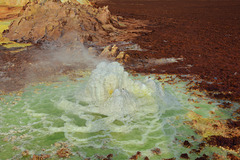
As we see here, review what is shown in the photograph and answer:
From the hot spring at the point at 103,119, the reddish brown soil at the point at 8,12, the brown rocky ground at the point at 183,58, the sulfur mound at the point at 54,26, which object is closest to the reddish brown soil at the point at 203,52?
the brown rocky ground at the point at 183,58

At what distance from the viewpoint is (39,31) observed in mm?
13555

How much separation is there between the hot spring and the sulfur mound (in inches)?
251

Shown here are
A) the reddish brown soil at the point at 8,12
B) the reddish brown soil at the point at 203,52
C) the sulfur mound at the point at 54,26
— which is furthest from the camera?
the reddish brown soil at the point at 8,12

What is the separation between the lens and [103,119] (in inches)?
226

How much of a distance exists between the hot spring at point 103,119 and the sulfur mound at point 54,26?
6.37m

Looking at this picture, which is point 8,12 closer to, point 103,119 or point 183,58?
point 183,58

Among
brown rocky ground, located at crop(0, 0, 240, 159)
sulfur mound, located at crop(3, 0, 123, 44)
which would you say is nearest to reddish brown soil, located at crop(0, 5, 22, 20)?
sulfur mound, located at crop(3, 0, 123, 44)

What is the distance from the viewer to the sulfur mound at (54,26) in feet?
43.5

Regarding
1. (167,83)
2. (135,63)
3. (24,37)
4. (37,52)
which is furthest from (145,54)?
(24,37)

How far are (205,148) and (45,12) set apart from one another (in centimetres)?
1271

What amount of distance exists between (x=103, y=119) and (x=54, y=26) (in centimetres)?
927

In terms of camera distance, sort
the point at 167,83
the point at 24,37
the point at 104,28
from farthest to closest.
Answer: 1. the point at 104,28
2. the point at 24,37
3. the point at 167,83

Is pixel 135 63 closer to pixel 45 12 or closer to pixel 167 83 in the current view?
pixel 167 83

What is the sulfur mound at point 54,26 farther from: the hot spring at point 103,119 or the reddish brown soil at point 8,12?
the hot spring at point 103,119
